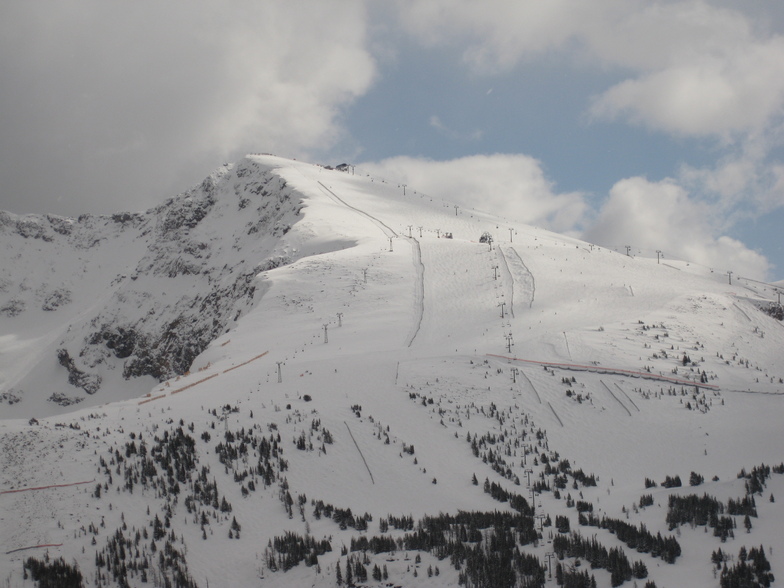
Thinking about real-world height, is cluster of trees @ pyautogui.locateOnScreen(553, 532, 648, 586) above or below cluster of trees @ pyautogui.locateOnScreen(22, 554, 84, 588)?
above

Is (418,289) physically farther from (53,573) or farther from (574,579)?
(574,579)

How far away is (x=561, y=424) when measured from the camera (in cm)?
2656

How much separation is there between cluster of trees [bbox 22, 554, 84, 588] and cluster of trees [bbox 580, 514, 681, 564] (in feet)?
40.9

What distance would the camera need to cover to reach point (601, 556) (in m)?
12.7

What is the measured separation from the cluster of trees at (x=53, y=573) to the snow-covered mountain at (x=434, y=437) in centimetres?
26

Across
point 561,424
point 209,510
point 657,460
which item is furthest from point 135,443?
point 657,460

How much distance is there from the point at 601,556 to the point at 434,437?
12.5 m

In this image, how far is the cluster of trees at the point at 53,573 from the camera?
14.3 m

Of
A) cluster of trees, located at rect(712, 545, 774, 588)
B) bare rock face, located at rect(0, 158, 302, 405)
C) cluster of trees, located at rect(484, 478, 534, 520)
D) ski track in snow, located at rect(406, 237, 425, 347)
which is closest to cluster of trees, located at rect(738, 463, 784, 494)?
cluster of trees, located at rect(712, 545, 774, 588)

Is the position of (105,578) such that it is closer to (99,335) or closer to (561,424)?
(561,424)

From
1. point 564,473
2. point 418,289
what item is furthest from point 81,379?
point 564,473

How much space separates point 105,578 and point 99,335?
110 metres

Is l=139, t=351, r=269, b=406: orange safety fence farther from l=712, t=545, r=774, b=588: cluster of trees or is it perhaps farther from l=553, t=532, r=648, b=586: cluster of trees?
l=712, t=545, r=774, b=588: cluster of trees

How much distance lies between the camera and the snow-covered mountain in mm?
14688
